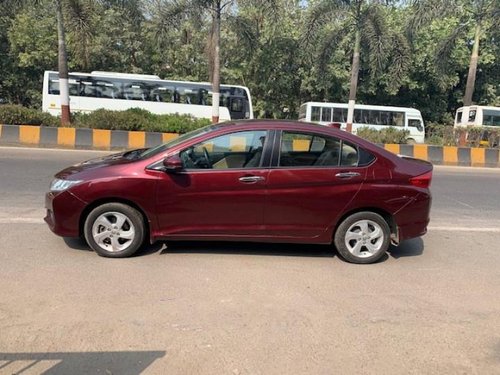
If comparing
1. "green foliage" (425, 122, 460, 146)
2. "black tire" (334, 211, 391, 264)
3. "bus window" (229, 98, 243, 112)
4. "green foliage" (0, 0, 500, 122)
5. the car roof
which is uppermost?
"green foliage" (0, 0, 500, 122)

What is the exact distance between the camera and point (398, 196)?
516cm

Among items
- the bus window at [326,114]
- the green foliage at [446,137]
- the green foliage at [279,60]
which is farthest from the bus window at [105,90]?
the green foliage at [446,137]

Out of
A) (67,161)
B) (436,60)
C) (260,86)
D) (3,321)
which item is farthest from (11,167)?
(260,86)

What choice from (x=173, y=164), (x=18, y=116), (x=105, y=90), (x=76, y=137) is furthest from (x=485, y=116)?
(x=173, y=164)

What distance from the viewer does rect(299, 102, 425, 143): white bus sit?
30.1 meters

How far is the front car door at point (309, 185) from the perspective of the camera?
198 inches

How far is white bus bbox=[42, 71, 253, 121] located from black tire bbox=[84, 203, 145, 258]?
2152 cm

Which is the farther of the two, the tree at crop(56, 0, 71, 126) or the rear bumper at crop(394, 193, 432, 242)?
the tree at crop(56, 0, 71, 126)

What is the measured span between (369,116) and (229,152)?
87.7 feet

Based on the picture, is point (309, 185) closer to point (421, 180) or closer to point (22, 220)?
point (421, 180)

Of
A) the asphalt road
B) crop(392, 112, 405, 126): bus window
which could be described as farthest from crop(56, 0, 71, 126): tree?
crop(392, 112, 405, 126): bus window

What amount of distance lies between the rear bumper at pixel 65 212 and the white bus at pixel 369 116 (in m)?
25.9

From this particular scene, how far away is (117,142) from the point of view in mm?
15625

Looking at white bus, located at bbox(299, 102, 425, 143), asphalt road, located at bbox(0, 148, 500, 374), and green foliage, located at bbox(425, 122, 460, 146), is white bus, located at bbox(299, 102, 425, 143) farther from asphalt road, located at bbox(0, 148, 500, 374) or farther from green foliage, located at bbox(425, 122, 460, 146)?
asphalt road, located at bbox(0, 148, 500, 374)
